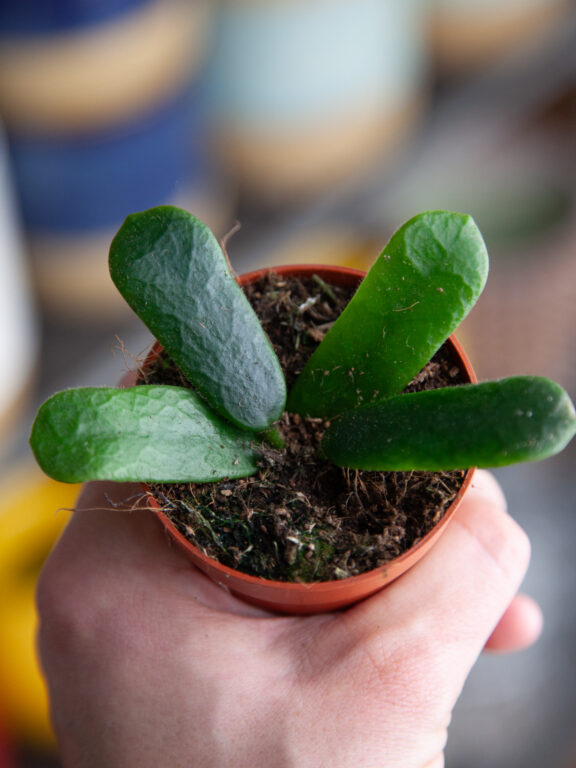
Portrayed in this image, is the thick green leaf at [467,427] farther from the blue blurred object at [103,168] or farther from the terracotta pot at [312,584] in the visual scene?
the blue blurred object at [103,168]

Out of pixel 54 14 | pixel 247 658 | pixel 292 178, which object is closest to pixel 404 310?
pixel 247 658

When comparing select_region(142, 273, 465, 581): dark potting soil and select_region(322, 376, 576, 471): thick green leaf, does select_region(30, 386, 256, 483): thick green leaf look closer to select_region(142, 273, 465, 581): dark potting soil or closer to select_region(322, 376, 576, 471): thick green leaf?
select_region(142, 273, 465, 581): dark potting soil

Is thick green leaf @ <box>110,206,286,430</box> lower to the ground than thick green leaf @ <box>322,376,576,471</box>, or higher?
higher

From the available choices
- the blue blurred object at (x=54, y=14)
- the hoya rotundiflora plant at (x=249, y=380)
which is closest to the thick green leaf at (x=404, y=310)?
the hoya rotundiflora plant at (x=249, y=380)

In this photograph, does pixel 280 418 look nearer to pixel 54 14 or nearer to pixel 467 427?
pixel 467 427

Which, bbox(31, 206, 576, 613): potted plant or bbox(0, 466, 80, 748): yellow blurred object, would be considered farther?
bbox(0, 466, 80, 748): yellow blurred object

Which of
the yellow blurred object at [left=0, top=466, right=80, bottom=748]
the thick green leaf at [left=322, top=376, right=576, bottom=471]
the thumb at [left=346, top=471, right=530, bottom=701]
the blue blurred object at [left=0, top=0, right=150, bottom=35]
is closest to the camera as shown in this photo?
the thick green leaf at [left=322, top=376, right=576, bottom=471]

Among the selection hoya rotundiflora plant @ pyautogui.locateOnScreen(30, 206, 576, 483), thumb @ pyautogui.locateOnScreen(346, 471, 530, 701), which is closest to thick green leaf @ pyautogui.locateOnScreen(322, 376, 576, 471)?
hoya rotundiflora plant @ pyautogui.locateOnScreen(30, 206, 576, 483)
